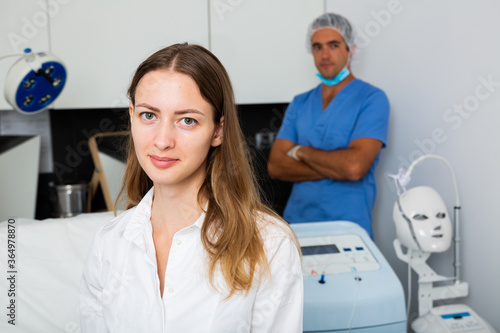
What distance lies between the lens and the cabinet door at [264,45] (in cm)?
224

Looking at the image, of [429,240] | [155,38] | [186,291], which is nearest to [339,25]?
[155,38]

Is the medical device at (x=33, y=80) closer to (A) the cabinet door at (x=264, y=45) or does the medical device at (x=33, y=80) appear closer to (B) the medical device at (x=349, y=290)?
(A) the cabinet door at (x=264, y=45)

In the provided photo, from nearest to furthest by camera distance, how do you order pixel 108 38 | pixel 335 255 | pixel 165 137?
pixel 165 137 → pixel 335 255 → pixel 108 38

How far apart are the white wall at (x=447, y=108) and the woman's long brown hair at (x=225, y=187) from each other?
3.01ft

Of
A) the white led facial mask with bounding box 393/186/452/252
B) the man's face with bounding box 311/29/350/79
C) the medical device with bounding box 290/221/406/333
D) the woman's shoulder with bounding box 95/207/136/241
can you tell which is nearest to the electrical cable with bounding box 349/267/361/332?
the medical device with bounding box 290/221/406/333

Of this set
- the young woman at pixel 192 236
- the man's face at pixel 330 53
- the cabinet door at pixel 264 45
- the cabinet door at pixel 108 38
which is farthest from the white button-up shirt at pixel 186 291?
the cabinet door at pixel 264 45

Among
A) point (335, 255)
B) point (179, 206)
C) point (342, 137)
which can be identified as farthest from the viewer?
point (342, 137)

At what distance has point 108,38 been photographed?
2.09m

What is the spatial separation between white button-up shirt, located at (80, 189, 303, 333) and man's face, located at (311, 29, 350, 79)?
3.52 ft

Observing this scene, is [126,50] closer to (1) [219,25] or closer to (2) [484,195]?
(1) [219,25]

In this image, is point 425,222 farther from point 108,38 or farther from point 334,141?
point 108,38

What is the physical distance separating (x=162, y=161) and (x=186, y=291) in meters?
0.24

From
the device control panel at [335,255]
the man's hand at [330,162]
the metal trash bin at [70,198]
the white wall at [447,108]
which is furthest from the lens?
the metal trash bin at [70,198]

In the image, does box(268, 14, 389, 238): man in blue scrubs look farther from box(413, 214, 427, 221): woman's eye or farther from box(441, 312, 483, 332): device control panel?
box(441, 312, 483, 332): device control panel
